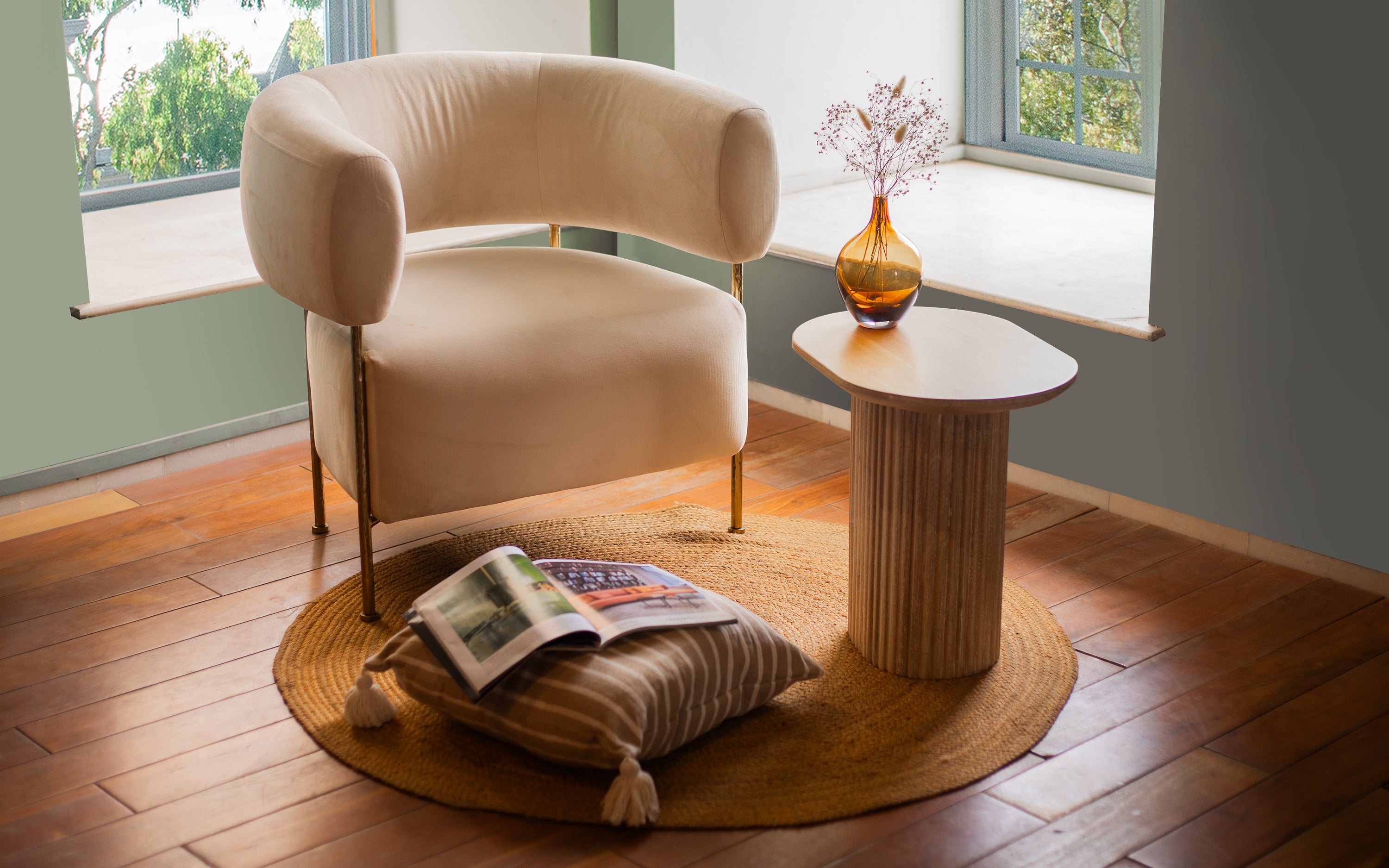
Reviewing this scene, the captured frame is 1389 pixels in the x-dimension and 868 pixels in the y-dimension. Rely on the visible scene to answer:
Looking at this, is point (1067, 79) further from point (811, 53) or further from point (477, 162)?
point (477, 162)

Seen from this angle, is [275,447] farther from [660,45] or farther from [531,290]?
[660,45]

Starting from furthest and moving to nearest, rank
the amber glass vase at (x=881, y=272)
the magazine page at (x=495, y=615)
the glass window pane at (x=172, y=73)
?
1. the glass window pane at (x=172, y=73)
2. the amber glass vase at (x=881, y=272)
3. the magazine page at (x=495, y=615)

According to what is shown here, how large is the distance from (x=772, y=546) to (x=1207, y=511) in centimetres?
76

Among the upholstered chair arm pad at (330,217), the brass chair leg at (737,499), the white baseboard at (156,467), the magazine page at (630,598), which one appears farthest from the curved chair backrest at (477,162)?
the white baseboard at (156,467)

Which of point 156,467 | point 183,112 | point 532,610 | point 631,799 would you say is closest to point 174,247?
point 183,112

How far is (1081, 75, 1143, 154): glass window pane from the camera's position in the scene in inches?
134

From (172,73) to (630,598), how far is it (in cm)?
191

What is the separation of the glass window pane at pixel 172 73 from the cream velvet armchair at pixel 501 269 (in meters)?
0.66

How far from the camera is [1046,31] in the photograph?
3562 mm

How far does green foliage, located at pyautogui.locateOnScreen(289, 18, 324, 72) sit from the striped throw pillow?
75.4 inches

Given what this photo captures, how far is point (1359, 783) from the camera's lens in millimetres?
1836

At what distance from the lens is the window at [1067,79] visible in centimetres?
336

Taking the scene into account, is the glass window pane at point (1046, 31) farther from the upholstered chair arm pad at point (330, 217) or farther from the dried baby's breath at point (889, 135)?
the upholstered chair arm pad at point (330, 217)

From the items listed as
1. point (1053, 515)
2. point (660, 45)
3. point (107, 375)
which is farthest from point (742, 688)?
point (660, 45)
